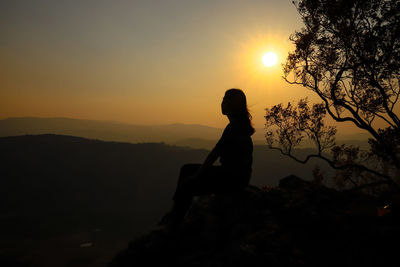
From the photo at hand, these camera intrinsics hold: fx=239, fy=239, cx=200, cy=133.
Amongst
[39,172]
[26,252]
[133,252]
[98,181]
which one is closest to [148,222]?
[26,252]

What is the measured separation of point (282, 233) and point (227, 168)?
12.1ft

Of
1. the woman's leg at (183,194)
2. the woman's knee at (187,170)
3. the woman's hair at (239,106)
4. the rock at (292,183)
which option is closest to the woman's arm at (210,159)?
the woman's leg at (183,194)

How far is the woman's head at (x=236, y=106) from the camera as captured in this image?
499 cm

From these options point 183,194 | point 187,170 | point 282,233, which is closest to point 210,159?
point 187,170

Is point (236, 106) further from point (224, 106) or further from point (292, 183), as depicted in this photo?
point (292, 183)

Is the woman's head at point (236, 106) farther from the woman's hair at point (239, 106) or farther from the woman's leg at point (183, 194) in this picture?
the woman's leg at point (183, 194)

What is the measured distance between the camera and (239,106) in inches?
197

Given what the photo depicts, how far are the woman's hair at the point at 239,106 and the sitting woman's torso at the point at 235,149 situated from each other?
Result: 27cm

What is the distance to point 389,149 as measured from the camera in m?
15.0

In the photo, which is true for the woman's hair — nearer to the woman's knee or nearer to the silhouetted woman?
the silhouetted woman

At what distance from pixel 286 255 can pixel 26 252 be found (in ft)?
409

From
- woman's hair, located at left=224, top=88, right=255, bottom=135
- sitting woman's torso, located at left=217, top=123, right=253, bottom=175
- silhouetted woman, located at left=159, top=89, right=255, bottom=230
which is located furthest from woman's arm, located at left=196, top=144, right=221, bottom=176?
woman's hair, located at left=224, top=88, right=255, bottom=135

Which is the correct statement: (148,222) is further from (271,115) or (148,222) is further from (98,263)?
(271,115)

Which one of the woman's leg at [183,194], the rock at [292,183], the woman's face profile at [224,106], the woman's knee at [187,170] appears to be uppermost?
the woman's face profile at [224,106]
